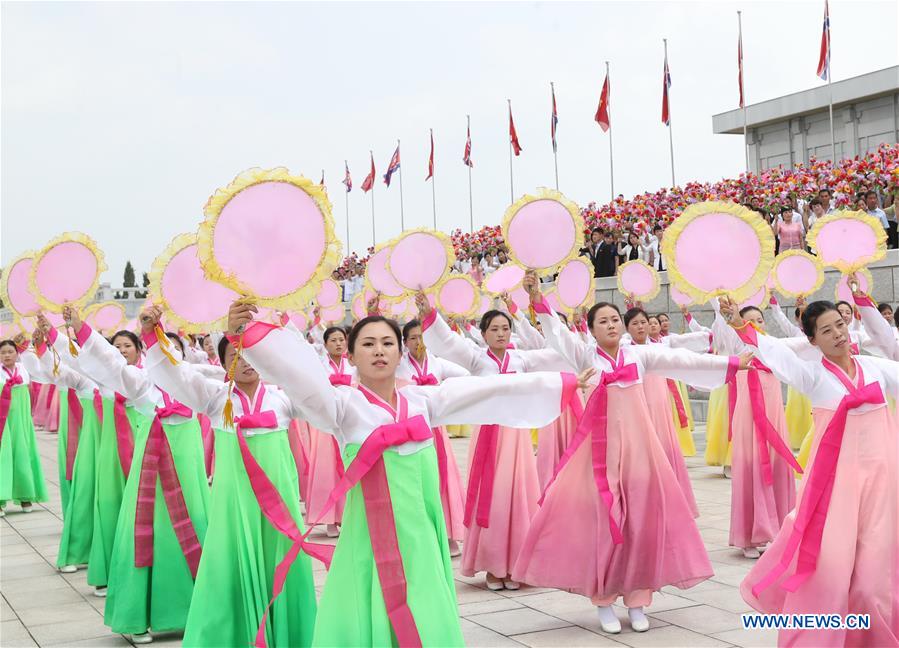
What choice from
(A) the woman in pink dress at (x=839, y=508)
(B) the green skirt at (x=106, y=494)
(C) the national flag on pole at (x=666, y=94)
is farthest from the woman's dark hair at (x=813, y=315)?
(C) the national flag on pole at (x=666, y=94)

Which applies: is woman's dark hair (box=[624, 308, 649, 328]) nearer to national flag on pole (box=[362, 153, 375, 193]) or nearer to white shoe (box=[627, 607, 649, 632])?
white shoe (box=[627, 607, 649, 632])

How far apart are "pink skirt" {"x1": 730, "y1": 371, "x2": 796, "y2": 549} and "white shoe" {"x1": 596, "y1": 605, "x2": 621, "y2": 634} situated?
2044 mm

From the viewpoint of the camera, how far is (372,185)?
3053cm

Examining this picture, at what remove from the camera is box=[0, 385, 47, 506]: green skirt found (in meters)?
10.8

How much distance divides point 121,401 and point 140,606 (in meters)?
1.72

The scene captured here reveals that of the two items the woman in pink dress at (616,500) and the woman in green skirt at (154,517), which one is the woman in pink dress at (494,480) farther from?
the woman in green skirt at (154,517)

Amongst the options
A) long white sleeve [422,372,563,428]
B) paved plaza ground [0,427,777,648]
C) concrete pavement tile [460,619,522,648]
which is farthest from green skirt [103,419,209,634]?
long white sleeve [422,372,563,428]

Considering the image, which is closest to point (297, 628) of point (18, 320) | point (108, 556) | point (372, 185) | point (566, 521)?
point (566, 521)

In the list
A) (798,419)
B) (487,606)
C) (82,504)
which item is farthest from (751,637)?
(798,419)

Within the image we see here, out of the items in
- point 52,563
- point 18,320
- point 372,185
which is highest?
point 372,185

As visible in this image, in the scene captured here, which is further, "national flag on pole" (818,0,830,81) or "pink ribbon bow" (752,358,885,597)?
"national flag on pole" (818,0,830,81)

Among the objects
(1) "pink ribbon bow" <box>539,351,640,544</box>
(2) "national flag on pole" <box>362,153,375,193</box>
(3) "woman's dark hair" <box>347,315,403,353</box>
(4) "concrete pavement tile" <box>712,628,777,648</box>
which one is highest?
(2) "national flag on pole" <box>362,153,375,193</box>

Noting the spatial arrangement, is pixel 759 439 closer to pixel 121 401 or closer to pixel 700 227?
pixel 700 227

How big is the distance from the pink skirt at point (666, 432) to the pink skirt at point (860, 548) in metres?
1.53
